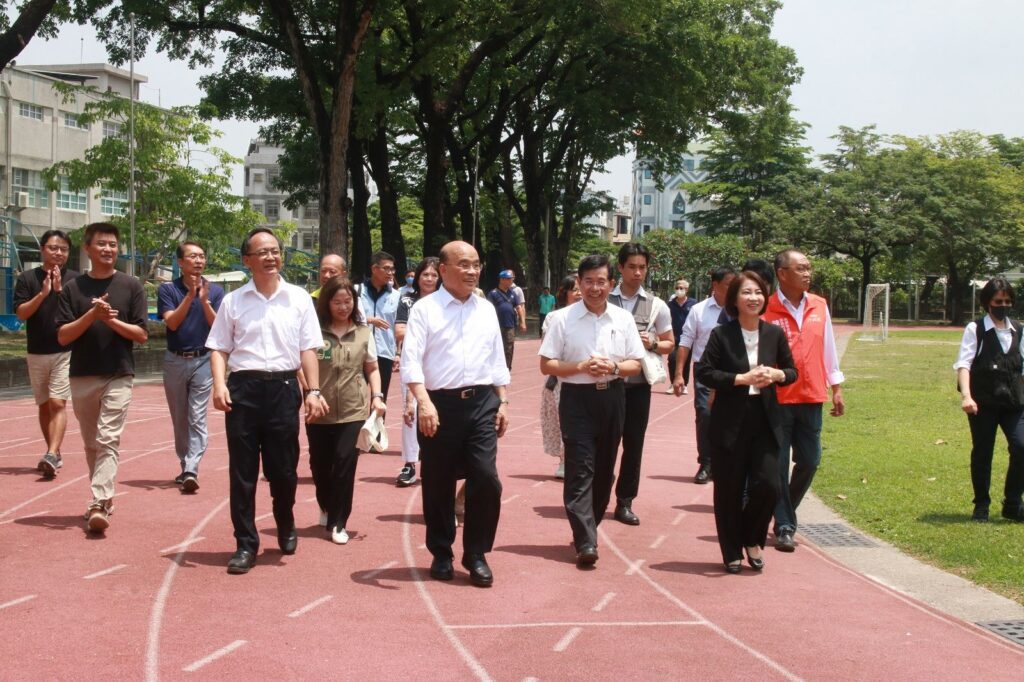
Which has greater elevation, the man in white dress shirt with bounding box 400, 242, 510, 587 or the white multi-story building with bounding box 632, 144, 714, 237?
the white multi-story building with bounding box 632, 144, 714, 237

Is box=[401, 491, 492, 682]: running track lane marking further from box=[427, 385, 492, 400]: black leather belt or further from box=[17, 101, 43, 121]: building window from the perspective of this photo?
box=[17, 101, 43, 121]: building window

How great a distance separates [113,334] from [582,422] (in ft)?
10.5

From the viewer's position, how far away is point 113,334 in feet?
26.4

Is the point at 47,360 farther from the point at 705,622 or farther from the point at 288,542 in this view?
the point at 705,622

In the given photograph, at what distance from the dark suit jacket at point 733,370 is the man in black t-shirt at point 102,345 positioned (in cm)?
371

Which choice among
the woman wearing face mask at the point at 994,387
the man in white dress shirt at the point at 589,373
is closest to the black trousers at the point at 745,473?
the man in white dress shirt at the point at 589,373

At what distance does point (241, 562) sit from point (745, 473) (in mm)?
2955

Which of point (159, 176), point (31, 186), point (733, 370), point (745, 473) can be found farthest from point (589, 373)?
point (31, 186)

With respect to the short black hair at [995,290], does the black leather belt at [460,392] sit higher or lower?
lower

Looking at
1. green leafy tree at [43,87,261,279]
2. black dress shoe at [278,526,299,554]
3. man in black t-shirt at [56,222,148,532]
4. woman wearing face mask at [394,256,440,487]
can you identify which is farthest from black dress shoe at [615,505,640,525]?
green leafy tree at [43,87,261,279]

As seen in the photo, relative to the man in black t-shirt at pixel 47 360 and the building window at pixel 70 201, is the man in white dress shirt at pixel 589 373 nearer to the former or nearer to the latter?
the man in black t-shirt at pixel 47 360

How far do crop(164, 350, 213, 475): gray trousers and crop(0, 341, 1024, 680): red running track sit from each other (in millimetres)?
432

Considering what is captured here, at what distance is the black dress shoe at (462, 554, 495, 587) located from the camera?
6.57 metres

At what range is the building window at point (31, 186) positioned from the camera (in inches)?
2020
